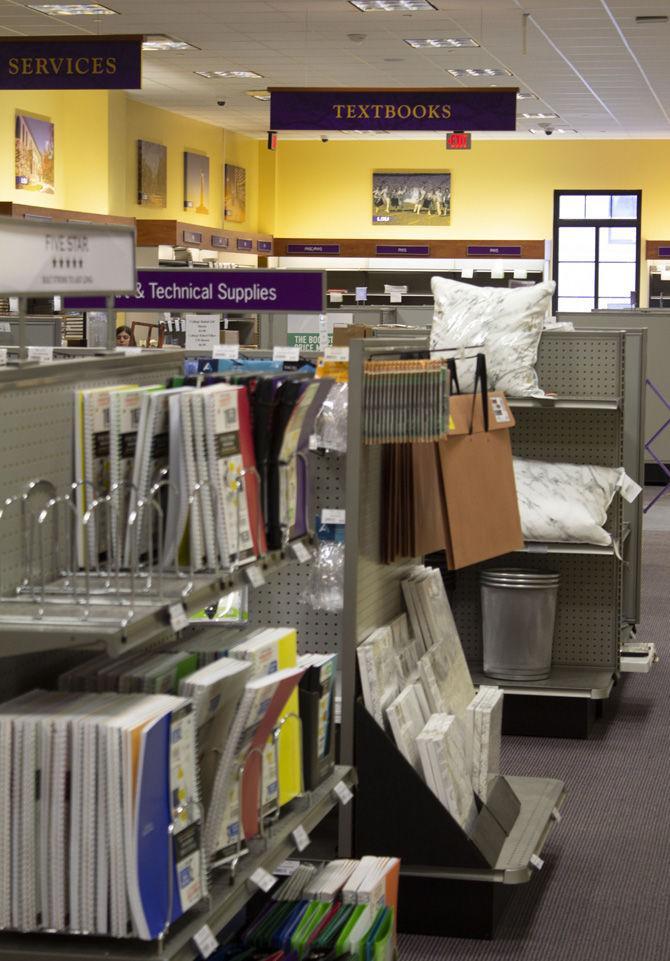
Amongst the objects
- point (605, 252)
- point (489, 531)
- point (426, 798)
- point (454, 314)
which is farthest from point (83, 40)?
point (605, 252)

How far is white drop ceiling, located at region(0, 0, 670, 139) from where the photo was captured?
11812mm

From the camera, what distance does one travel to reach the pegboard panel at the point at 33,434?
2.44 metres

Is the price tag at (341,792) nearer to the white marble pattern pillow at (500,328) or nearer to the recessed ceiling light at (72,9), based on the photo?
the white marble pattern pillow at (500,328)

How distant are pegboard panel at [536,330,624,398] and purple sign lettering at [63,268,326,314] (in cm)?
139

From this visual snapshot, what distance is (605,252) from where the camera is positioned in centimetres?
2258

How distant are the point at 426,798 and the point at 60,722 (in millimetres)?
1765

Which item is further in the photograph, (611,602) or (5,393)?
(611,602)

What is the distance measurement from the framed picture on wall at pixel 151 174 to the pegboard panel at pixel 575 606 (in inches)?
496

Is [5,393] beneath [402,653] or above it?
above

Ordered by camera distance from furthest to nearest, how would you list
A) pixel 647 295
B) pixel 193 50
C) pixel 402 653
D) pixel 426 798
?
pixel 647 295 → pixel 193 50 → pixel 402 653 → pixel 426 798

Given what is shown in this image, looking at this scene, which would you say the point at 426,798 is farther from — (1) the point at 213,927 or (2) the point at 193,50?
(2) the point at 193,50

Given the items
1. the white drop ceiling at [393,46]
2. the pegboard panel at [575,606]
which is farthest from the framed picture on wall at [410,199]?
the pegboard panel at [575,606]

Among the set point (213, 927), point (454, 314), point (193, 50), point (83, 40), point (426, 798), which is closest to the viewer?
point (213, 927)

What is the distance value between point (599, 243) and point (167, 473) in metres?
20.9
